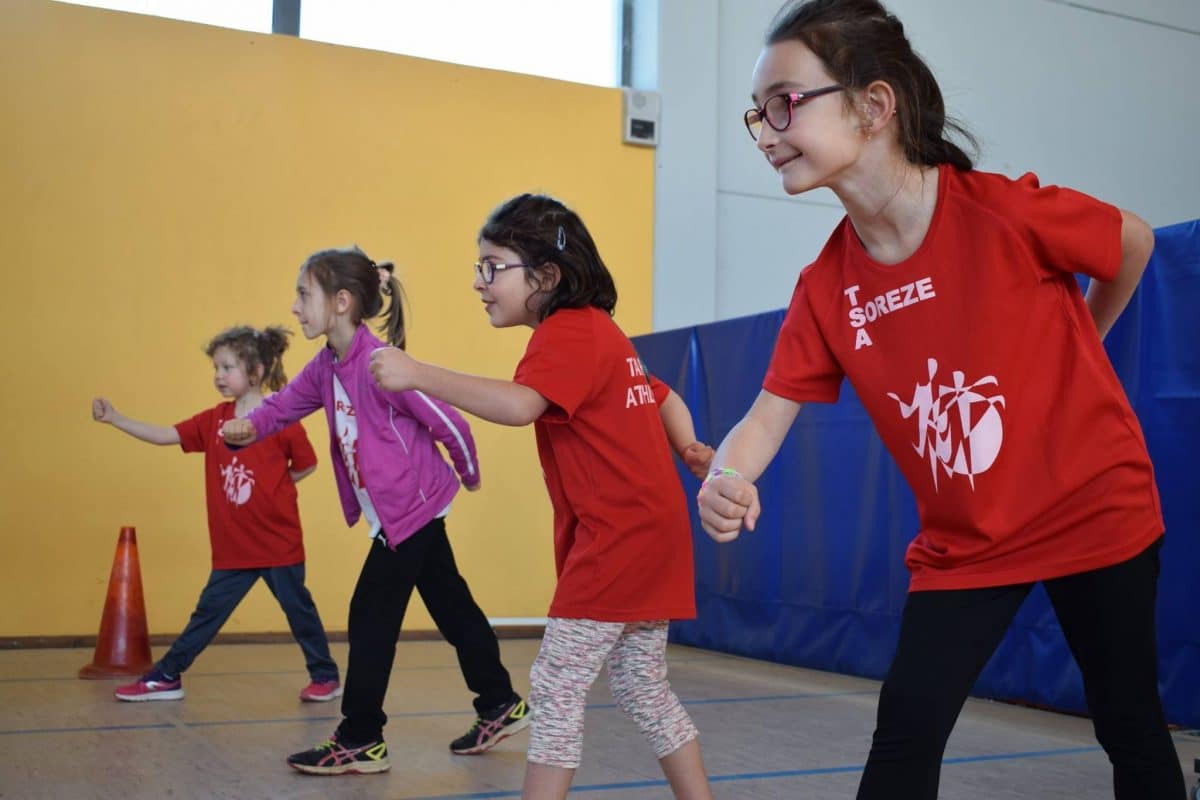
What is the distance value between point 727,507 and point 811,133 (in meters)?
0.55

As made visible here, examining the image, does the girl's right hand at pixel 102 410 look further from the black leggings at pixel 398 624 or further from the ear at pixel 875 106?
the ear at pixel 875 106

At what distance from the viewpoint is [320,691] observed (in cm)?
423

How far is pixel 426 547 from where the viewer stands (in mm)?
3238

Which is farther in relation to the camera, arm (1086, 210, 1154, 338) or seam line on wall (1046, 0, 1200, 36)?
seam line on wall (1046, 0, 1200, 36)

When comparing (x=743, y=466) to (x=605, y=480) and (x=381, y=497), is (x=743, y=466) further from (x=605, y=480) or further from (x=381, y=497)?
(x=381, y=497)

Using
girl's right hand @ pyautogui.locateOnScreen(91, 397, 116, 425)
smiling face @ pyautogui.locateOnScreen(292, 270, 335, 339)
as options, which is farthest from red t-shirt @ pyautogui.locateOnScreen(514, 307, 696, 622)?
girl's right hand @ pyautogui.locateOnScreen(91, 397, 116, 425)

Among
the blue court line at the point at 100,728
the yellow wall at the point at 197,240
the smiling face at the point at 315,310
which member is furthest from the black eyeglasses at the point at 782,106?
the yellow wall at the point at 197,240

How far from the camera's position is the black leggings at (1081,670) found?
1.49 meters

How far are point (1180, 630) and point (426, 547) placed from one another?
2.20 metres

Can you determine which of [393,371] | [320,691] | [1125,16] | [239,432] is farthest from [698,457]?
[1125,16]

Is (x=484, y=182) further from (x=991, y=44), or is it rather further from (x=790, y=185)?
(x=790, y=185)

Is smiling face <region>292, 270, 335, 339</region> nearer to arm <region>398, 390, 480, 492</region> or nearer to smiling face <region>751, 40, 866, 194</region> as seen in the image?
arm <region>398, 390, 480, 492</region>

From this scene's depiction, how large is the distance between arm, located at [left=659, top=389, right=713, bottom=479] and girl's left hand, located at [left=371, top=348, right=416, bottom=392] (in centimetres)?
65

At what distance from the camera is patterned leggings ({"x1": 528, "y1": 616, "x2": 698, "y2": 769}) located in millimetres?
2180
